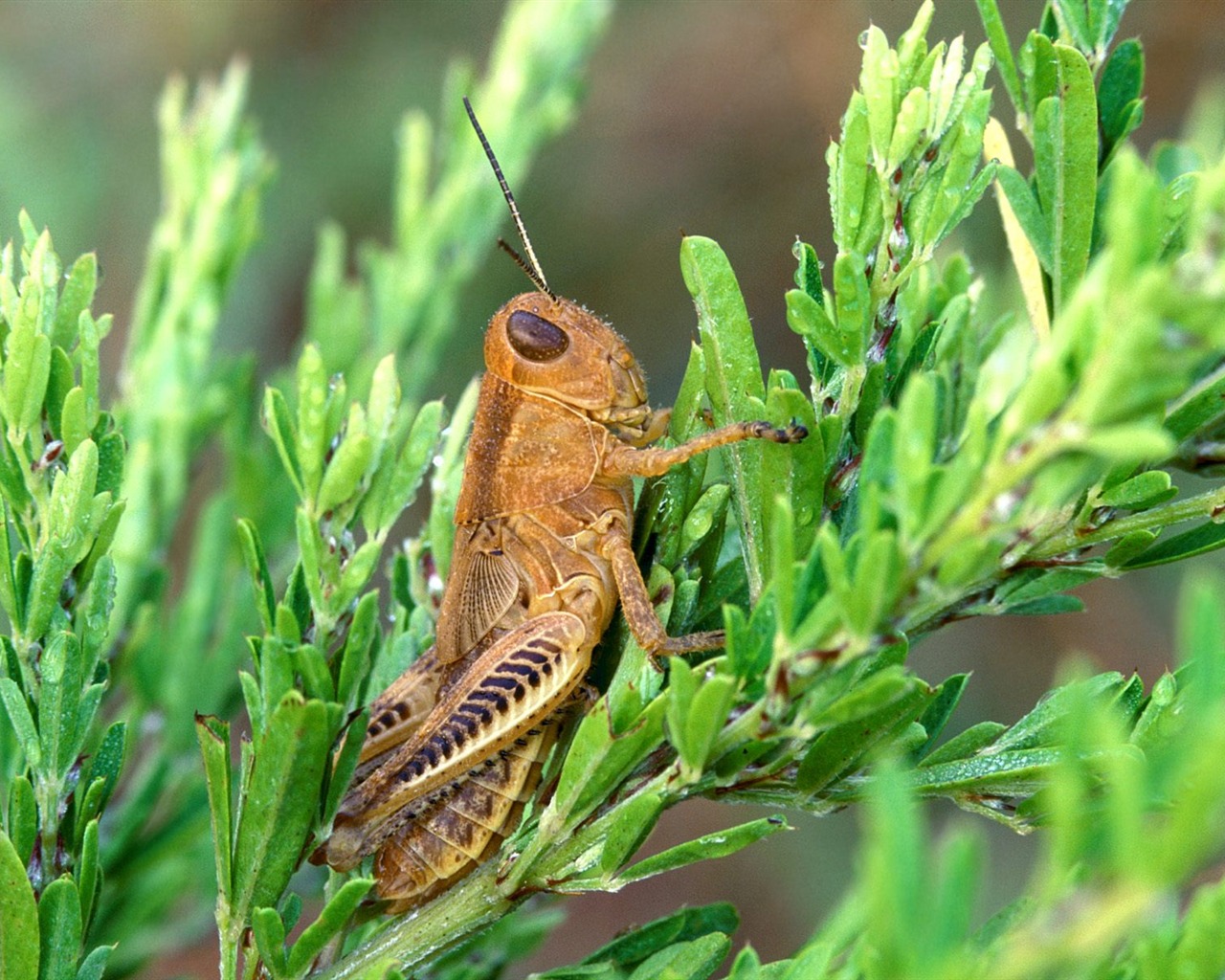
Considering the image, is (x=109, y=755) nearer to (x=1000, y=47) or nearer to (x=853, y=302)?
(x=853, y=302)

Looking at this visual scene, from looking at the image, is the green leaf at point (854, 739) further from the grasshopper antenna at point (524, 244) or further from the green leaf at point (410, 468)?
the grasshopper antenna at point (524, 244)

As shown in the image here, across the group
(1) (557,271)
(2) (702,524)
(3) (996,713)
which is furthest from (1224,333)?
(1) (557,271)

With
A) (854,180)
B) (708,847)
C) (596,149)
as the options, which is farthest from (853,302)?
(596,149)

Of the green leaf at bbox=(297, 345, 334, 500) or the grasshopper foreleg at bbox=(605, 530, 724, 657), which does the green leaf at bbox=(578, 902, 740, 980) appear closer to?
the grasshopper foreleg at bbox=(605, 530, 724, 657)

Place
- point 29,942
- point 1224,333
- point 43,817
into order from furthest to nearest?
point 43,817, point 29,942, point 1224,333

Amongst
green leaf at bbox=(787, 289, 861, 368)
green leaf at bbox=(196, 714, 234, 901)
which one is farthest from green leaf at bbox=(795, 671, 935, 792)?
green leaf at bbox=(196, 714, 234, 901)

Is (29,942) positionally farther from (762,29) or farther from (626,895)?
(762,29)
